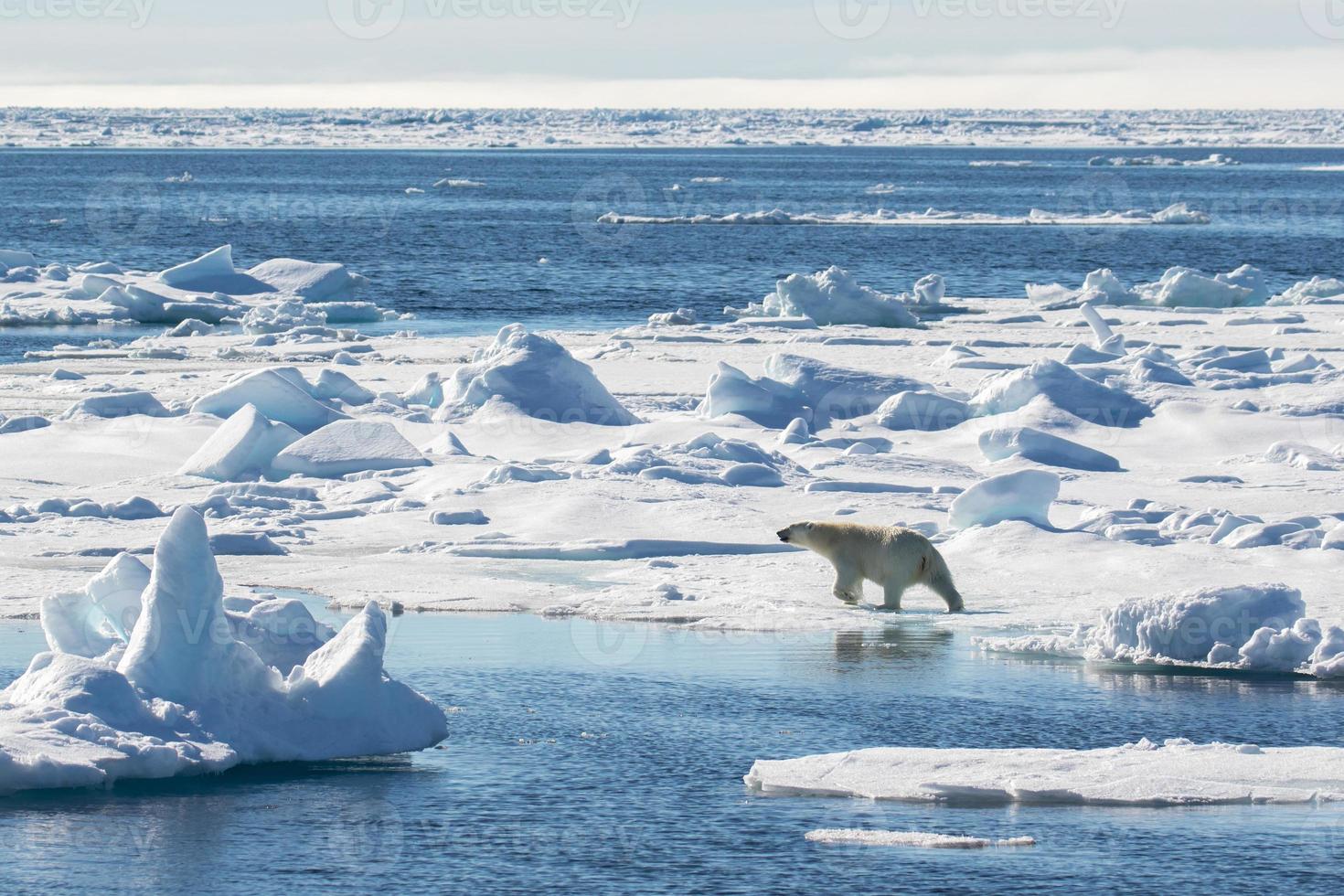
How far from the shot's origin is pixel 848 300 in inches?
1051

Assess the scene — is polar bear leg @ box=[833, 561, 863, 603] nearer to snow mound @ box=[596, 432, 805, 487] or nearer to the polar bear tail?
the polar bear tail

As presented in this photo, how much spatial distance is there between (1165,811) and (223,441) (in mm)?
9258

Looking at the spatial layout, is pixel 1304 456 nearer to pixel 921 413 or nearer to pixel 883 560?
pixel 921 413

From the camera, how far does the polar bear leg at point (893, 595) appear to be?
1034 cm

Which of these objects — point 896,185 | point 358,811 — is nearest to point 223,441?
point 358,811

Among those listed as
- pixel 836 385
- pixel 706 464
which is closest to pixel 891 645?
pixel 706 464

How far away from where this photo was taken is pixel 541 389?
668 inches

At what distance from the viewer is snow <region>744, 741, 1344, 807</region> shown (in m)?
7.02

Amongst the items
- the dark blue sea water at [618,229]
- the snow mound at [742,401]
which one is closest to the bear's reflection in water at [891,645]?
the snow mound at [742,401]

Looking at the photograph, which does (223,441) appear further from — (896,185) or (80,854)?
(896,185)

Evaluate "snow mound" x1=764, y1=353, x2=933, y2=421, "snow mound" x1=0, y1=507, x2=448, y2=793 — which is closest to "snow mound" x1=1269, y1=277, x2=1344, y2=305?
"snow mound" x1=764, y1=353, x2=933, y2=421

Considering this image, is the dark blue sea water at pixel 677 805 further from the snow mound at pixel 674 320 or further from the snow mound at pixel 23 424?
the snow mound at pixel 674 320

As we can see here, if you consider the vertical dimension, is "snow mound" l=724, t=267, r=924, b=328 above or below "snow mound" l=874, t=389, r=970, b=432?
above

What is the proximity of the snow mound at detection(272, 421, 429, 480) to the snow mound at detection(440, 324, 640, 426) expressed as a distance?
217cm
